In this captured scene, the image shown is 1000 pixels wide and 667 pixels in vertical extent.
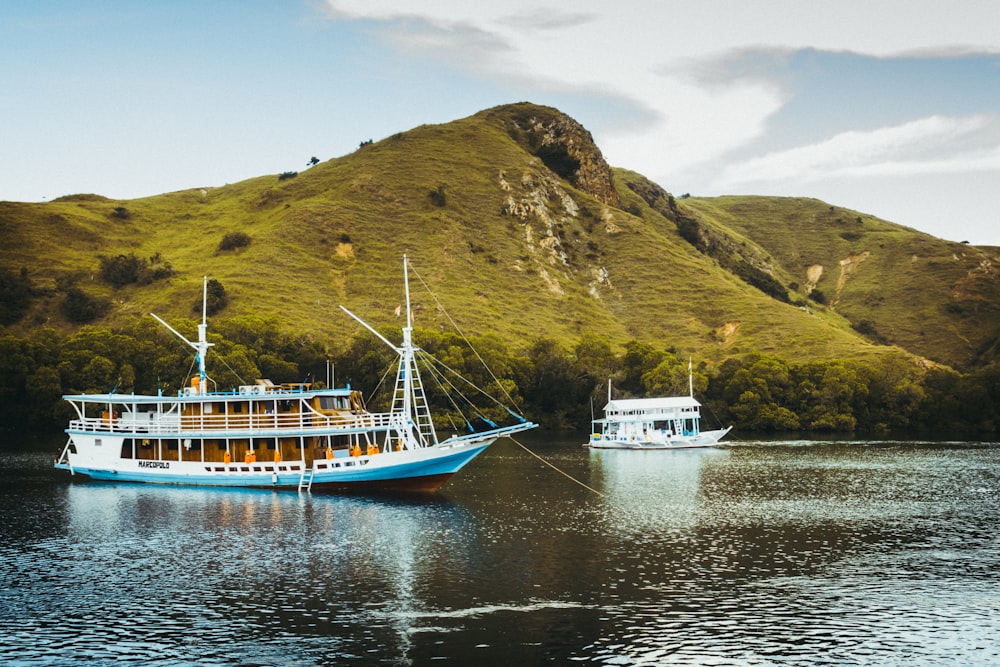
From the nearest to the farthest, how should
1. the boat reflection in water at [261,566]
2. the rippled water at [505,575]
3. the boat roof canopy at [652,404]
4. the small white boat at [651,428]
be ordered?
the rippled water at [505,575] → the boat reflection in water at [261,566] → the small white boat at [651,428] → the boat roof canopy at [652,404]

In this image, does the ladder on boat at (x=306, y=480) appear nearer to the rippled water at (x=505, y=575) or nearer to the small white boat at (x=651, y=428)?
the rippled water at (x=505, y=575)

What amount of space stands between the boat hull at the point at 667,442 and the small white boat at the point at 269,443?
6006 centimetres

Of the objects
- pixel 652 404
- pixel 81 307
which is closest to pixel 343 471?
pixel 652 404

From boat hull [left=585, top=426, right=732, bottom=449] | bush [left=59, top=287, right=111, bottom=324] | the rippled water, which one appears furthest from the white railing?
bush [left=59, top=287, right=111, bottom=324]

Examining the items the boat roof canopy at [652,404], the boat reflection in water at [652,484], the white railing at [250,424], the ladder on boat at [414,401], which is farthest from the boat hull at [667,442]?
the white railing at [250,424]

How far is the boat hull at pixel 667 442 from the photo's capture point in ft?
468

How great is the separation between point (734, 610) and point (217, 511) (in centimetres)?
4474

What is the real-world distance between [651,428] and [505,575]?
101 metres

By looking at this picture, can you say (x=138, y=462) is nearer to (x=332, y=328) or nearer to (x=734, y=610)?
(x=734, y=610)

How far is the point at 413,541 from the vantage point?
60.8 meters

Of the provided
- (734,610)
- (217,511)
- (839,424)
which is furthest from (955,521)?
(839,424)

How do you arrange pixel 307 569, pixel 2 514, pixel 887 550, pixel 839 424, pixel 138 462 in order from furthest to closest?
pixel 839 424 → pixel 138 462 → pixel 2 514 → pixel 887 550 → pixel 307 569

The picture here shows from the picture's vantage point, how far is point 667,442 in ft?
477

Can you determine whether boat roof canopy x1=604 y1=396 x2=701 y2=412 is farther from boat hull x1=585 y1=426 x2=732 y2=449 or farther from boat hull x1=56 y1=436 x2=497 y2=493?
boat hull x1=56 y1=436 x2=497 y2=493
